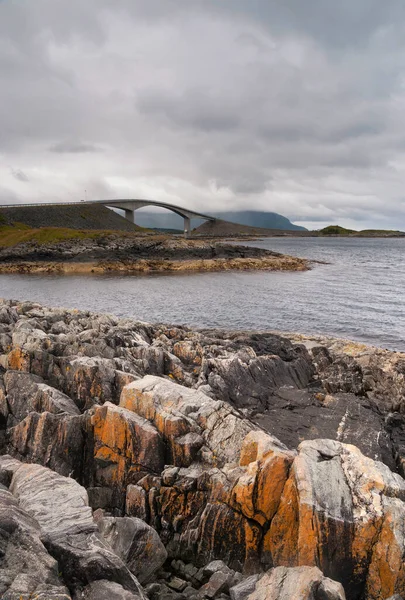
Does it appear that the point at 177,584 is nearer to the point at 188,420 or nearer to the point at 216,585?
the point at 216,585

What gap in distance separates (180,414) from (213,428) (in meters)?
1.38

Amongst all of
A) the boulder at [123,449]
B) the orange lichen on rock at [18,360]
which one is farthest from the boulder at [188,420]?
the orange lichen on rock at [18,360]

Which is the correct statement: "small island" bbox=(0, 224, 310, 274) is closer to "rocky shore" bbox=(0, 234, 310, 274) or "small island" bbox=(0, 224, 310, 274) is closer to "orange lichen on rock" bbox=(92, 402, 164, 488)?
"rocky shore" bbox=(0, 234, 310, 274)

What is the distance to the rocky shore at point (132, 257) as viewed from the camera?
109688mm

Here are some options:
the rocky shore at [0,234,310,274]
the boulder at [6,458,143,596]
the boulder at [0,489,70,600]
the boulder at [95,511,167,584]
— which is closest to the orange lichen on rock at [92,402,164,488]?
the boulder at [95,511,167,584]

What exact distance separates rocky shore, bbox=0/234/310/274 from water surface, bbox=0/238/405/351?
1105 cm

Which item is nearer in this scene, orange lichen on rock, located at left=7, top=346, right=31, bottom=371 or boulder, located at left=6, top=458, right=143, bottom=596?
boulder, located at left=6, top=458, right=143, bottom=596

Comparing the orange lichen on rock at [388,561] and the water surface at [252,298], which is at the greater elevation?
the water surface at [252,298]

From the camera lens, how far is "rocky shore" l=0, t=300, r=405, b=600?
9.43m

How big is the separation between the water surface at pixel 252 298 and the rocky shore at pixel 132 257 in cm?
1105

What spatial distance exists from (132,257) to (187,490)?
108343 mm

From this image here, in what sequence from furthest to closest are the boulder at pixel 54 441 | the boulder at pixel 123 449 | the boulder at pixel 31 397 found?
the boulder at pixel 31 397
the boulder at pixel 54 441
the boulder at pixel 123 449

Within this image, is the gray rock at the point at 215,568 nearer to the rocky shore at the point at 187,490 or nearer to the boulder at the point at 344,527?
the rocky shore at the point at 187,490

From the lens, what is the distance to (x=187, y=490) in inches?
535
